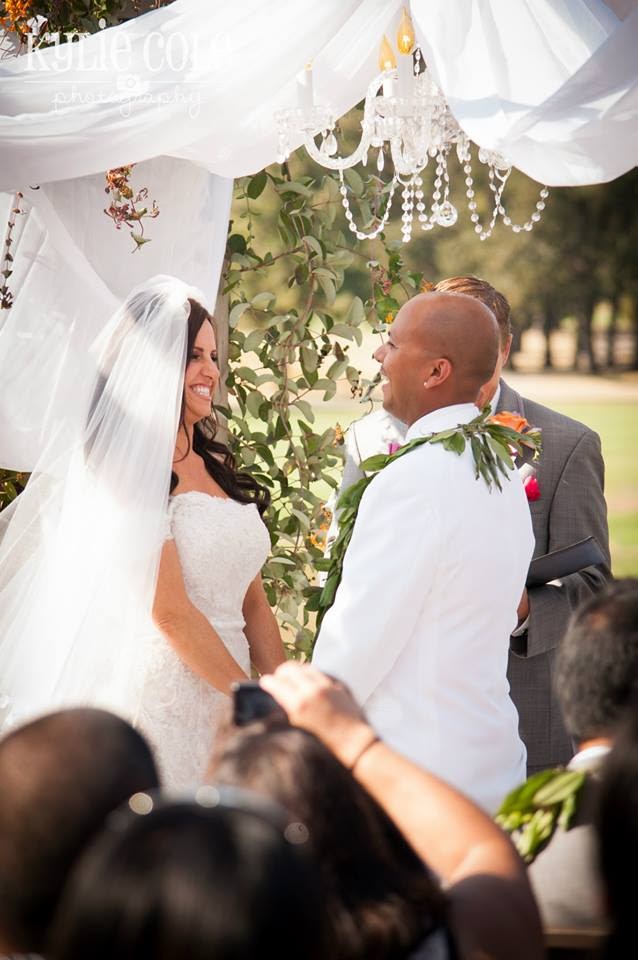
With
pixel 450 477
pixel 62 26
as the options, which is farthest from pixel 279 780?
pixel 62 26

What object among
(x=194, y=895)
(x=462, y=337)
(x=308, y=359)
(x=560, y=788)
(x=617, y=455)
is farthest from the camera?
(x=617, y=455)

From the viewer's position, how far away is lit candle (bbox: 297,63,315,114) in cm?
315

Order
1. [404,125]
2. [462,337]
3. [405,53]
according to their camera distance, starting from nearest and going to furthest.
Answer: [462,337] → [405,53] → [404,125]

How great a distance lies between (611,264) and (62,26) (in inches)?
1440

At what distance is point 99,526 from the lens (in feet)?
10.4

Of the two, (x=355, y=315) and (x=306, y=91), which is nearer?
(x=306, y=91)

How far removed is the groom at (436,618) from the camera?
2.44 meters

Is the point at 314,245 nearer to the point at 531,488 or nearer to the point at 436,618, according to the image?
the point at 531,488

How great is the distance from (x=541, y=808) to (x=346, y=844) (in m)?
0.60

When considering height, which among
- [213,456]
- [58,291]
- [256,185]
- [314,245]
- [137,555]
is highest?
[256,185]

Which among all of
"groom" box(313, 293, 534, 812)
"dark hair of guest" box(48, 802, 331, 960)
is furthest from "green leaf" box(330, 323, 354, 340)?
"dark hair of guest" box(48, 802, 331, 960)

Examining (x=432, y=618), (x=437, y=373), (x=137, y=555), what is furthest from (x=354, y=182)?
(x=432, y=618)

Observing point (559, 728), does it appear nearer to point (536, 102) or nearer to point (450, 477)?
point (450, 477)

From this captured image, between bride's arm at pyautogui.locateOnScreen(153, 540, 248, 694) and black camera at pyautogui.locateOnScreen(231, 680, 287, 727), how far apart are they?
5.41 ft
